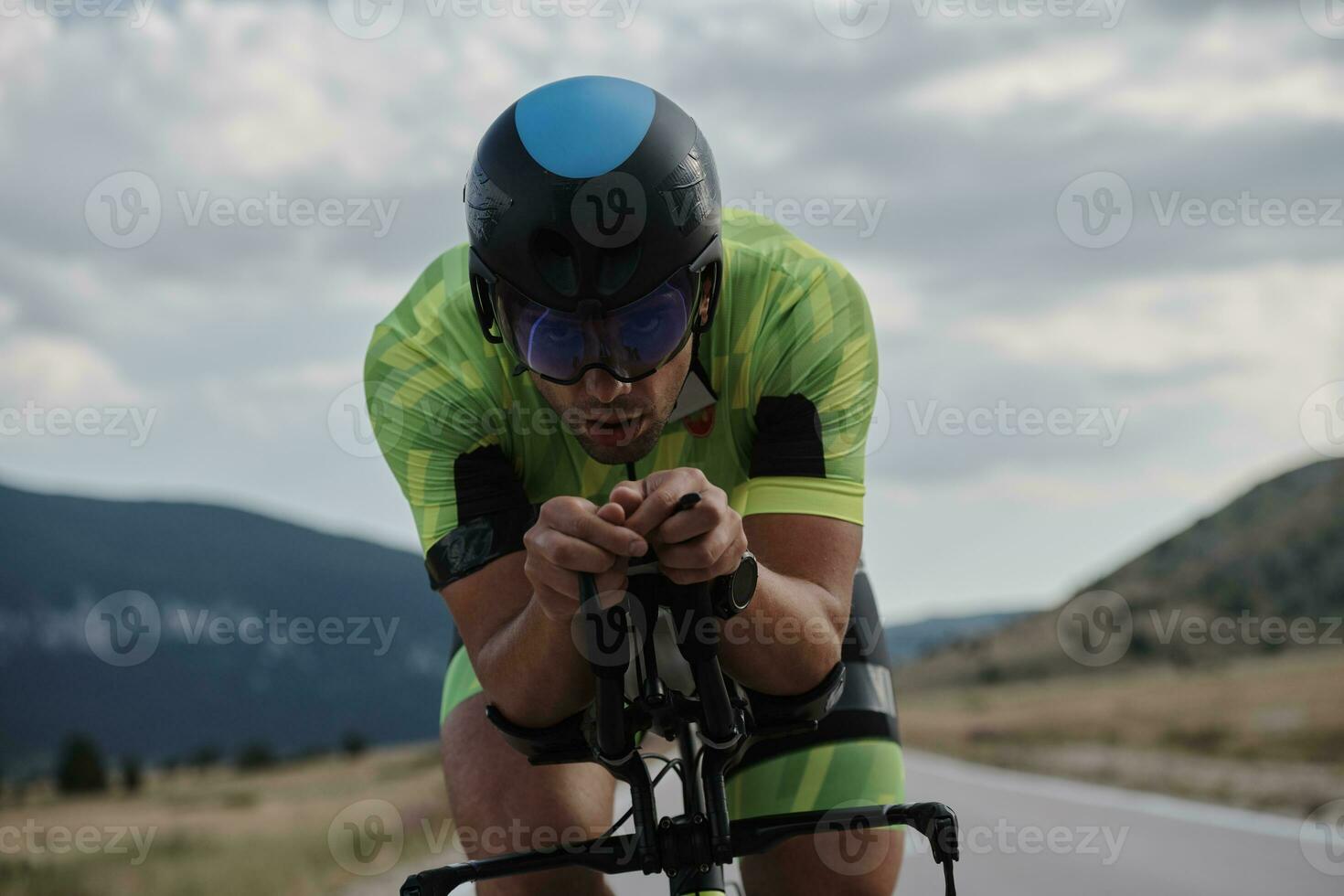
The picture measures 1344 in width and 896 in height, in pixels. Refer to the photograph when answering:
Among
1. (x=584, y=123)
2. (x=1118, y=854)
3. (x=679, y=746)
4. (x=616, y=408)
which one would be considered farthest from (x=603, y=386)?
(x=1118, y=854)

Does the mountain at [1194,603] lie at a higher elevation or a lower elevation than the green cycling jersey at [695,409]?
lower

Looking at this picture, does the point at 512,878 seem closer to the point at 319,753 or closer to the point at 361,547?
the point at 319,753

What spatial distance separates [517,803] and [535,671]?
0.71 metres

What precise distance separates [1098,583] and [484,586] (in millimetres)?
147017

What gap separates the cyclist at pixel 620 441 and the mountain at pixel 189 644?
14035 centimetres

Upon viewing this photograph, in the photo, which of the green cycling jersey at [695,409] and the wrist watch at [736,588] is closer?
the wrist watch at [736,588]

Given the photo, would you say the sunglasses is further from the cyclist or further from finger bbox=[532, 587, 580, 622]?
finger bbox=[532, 587, 580, 622]

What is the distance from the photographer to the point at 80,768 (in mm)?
53375

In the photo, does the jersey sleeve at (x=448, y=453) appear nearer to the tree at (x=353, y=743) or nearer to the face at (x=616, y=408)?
the face at (x=616, y=408)

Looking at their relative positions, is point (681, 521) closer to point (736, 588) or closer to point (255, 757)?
point (736, 588)

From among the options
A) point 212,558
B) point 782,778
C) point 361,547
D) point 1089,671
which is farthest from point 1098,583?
point 782,778

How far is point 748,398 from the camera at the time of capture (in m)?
3.49

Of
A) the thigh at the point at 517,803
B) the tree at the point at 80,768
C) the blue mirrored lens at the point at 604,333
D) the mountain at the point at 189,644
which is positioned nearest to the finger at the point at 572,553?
the blue mirrored lens at the point at 604,333

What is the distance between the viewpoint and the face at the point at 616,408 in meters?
3.00
